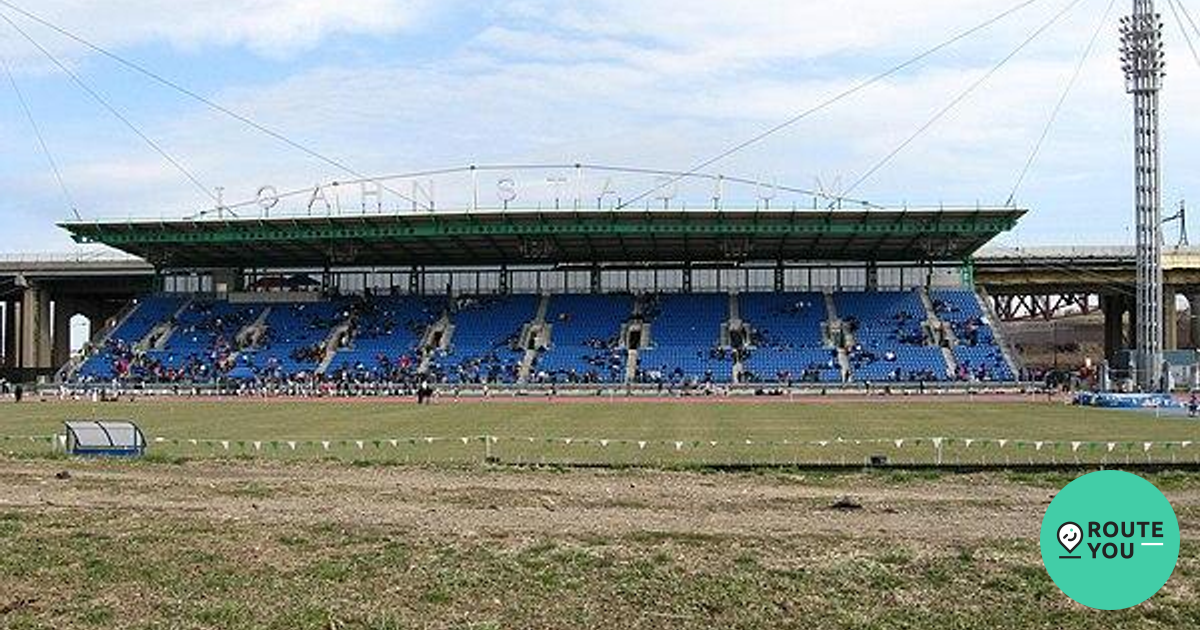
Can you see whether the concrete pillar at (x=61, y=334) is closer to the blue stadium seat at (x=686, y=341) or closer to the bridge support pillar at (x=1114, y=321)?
the blue stadium seat at (x=686, y=341)

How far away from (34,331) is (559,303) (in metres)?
45.5

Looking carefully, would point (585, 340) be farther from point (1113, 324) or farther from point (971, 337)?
point (1113, 324)

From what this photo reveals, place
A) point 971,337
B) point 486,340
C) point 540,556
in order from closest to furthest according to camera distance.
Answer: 1. point 540,556
2. point 971,337
3. point 486,340

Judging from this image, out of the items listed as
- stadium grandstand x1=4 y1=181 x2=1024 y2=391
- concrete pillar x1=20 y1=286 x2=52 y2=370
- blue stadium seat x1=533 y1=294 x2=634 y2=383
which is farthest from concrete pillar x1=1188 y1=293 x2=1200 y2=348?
concrete pillar x1=20 y1=286 x2=52 y2=370

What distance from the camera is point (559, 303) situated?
324 ft

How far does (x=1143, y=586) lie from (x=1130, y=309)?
105808mm

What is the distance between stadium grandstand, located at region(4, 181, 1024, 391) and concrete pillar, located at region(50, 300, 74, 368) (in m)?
10.3

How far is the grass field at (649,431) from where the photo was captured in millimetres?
32531

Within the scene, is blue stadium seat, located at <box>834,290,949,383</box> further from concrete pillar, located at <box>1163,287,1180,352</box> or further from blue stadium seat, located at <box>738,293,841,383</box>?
concrete pillar, located at <box>1163,287,1180,352</box>

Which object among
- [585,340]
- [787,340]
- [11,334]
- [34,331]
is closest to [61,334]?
[34,331]

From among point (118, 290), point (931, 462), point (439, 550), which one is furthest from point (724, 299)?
point (439, 550)

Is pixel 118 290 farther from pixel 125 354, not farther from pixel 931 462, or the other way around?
pixel 931 462

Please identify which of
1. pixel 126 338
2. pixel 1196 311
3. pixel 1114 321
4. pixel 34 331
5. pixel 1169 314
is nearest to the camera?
pixel 126 338

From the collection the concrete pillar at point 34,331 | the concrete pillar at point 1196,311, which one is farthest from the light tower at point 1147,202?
the concrete pillar at point 34,331
